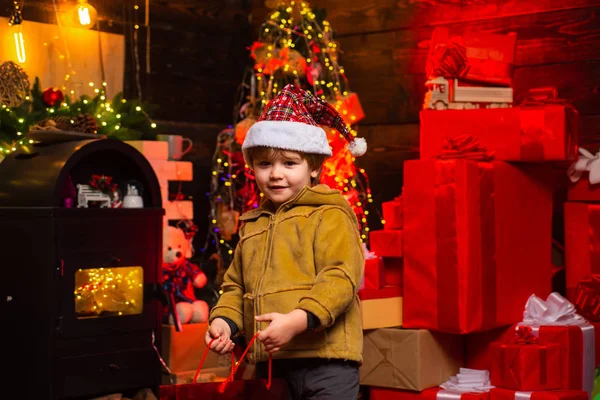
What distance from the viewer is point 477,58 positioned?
392 centimetres

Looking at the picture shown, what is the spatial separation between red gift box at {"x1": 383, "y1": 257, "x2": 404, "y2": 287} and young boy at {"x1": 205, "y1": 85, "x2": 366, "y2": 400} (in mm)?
1563

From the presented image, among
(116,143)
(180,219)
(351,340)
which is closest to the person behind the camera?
(351,340)

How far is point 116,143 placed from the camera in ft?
12.0

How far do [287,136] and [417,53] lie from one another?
253cm

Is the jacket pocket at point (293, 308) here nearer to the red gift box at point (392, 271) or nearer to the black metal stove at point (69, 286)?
the black metal stove at point (69, 286)

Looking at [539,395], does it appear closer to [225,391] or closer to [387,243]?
[387,243]

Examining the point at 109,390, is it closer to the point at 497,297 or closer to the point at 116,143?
A: the point at 116,143

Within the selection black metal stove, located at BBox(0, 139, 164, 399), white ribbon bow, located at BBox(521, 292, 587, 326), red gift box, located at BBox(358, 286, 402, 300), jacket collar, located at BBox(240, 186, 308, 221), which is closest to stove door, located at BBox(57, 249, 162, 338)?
black metal stove, located at BBox(0, 139, 164, 399)

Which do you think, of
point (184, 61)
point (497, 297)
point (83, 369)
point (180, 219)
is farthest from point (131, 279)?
point (184, 61)

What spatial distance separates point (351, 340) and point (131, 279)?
5.39ft

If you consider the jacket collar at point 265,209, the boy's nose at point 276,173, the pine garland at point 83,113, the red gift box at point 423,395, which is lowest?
the red gift box at point 423,395

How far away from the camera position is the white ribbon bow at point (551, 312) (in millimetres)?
3734

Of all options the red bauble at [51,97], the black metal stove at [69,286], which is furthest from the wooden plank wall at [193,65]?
the black metal stove at [69,286]

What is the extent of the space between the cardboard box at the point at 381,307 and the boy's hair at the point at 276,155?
4.39 feet
